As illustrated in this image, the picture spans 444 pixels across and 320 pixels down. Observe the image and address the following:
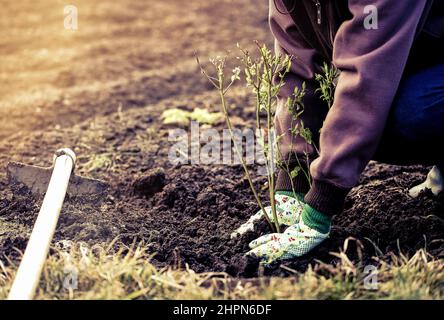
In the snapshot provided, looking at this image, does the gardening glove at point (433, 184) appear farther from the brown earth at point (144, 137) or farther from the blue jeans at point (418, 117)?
the blue jeans at point (418, 117)

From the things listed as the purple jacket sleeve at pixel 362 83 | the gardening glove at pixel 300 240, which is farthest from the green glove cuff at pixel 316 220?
the purple jacket sleeve at pixel 362 83

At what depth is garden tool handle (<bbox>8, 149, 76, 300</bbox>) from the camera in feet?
7.39

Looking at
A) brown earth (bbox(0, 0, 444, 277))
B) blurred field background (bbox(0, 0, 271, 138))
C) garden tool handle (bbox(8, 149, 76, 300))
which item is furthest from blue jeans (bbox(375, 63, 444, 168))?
blurred field background (bbox(0, 0, 271, 138))

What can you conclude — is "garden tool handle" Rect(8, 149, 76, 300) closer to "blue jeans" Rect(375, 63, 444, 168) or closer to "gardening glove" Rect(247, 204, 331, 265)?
"gardening glove" Rect(247, 204, 331, 265)

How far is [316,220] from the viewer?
106 inches

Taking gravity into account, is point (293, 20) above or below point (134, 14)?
below

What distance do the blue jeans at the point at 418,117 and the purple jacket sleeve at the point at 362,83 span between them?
0.18m

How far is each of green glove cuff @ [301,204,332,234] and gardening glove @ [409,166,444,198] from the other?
68 cm

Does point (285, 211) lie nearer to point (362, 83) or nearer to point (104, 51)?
point (362, 83)

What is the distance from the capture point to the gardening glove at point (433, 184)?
10.3 ft
